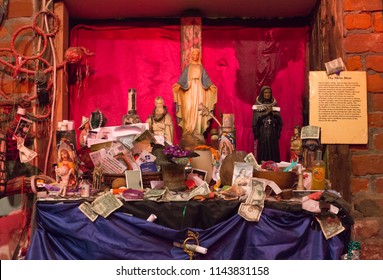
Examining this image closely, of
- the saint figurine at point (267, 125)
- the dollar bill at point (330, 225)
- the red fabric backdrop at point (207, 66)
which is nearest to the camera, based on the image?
the dollar bill at point (330, 225)

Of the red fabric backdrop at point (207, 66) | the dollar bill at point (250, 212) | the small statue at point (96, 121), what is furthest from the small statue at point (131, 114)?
the dollar bill at point (250, 212)

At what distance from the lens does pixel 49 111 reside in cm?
308

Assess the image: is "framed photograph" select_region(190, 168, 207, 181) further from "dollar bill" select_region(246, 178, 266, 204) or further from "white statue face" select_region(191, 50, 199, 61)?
"white statue face" select_region(191, 50, 199, 61)

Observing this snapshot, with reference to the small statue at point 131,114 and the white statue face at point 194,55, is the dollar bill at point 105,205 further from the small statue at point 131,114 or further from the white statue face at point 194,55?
the white statue face at point 194,55

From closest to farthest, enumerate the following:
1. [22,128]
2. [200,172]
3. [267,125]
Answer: [200,172] → [22,128] → [267,125]

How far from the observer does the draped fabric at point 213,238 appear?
2.09m

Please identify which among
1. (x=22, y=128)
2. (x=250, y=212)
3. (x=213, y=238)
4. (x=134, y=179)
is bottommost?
(x=213, y=238)

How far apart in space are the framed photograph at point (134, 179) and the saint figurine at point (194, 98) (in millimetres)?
812

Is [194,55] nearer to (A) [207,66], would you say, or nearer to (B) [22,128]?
(A) [207,66]

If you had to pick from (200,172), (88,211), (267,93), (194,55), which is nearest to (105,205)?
(88,211)

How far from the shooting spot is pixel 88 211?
213 cm

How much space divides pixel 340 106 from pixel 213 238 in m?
1.18

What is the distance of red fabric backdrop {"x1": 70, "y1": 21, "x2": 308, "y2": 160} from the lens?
3.48 meters

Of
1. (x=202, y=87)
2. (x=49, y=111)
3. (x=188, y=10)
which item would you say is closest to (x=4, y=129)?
(x=49, y=111)
